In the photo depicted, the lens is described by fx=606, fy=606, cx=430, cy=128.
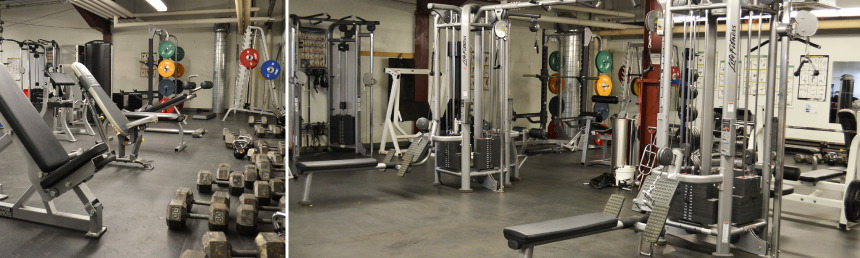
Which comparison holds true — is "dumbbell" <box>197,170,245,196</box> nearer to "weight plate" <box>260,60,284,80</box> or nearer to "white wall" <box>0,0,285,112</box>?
"weight plate" <box>260,60,284,80</box>

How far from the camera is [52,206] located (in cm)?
336

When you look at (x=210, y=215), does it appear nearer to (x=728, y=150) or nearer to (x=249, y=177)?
(x=249, y=177)

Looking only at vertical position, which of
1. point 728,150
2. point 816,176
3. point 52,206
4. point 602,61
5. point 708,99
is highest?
point 602,61

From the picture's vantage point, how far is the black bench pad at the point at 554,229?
2.69 meters

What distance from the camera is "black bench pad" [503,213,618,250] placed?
269 centimetres

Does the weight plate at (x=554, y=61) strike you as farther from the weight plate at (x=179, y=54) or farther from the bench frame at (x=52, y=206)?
the bench frame at (x=52, y=206)

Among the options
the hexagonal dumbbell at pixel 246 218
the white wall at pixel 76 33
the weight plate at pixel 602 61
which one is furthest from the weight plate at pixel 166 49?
the weight plate at pixel 602 61

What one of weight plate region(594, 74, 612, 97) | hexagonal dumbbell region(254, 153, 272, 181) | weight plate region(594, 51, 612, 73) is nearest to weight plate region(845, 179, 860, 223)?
hexagonal dumbbell region(254, 153, 272, 181)

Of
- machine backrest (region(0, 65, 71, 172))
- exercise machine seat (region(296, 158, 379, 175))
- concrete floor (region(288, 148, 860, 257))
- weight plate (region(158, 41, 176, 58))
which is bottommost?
concrete floor (region(288, 148, 860, 257))

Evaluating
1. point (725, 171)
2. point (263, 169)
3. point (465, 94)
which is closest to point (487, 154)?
point (465, 94)

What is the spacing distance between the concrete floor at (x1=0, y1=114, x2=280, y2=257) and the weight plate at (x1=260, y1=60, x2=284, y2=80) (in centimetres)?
95

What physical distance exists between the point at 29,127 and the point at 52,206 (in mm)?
599

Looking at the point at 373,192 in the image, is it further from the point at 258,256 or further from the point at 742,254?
the point at 742,254

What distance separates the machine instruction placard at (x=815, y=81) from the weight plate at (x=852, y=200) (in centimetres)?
506
